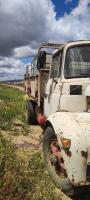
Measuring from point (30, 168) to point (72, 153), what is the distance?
1733 millimetres

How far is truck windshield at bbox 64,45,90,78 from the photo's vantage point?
7.06m

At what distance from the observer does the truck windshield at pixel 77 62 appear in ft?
23.2

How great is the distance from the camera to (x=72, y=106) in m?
6.89

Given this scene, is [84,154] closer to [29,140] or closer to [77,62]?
[77,62]

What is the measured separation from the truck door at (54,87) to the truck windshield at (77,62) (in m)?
0.30

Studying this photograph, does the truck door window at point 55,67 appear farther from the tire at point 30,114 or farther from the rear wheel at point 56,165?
the tire at point 30,114

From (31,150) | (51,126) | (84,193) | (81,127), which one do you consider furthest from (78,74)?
(31,150)

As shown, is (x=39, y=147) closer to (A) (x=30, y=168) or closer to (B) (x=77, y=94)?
(A) (x=30, y=168)

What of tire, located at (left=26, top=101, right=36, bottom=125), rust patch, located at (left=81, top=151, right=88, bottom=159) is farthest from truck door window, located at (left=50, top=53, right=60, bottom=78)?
tire, located at (left=26, top=101, right=36, bottom=125)

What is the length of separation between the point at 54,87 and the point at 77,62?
2.88ft

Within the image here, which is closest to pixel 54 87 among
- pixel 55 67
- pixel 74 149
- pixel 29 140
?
pixel 55 67

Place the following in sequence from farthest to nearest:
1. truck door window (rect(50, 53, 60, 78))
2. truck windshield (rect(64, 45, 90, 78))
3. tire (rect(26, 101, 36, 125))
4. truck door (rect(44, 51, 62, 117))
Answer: tire (rect(26, 101, 36, 125))
truck door window (rect(50, 53, 60, 78))
truck door (rect(44, 51, 62, 117))
truck windshield (rect(64, 45, 90, 78))

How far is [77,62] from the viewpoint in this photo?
720cm

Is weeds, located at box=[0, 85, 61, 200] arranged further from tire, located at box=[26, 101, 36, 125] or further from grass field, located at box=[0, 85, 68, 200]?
tire, located at box=[26, 101, 36, 125]
